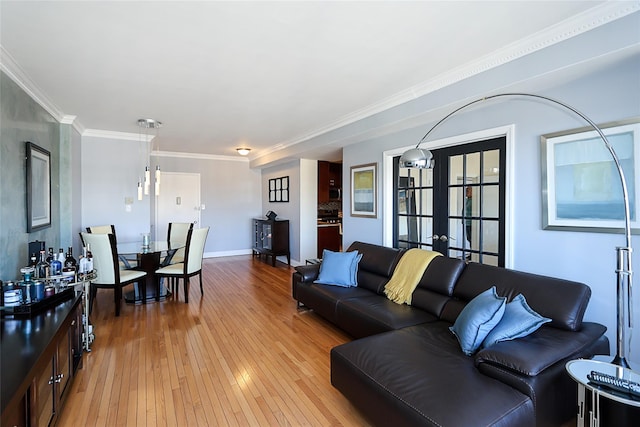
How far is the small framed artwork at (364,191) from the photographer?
175 inches

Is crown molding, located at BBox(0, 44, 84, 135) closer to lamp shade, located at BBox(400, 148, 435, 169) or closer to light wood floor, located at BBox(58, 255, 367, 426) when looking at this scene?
light wood floor, located at BBox(58, 255, 367, 426)

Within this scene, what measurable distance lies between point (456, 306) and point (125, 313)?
374 centimetres

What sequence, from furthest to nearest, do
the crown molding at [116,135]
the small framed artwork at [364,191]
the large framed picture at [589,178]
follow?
the crown molding at [116,135], the small framed artwork at [364,191], the large framed picture at [589,178]

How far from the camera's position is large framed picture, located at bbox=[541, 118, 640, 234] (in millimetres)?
2129

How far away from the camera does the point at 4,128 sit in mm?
2600

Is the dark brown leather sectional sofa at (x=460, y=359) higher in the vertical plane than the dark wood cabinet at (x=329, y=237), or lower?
lower

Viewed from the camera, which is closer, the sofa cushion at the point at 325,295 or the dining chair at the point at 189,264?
the sofa cushion at the point at 325,295

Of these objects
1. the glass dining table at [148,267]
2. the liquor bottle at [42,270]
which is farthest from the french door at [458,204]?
the liquor bottle at [42,270]

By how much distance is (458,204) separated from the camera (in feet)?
11.3

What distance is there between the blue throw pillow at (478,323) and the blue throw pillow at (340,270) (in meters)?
1.64

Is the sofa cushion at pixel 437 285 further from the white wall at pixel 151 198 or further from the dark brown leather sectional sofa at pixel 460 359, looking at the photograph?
the white wall at pixel 151 198

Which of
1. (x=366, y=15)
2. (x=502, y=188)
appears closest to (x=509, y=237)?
(x=502, y=188)

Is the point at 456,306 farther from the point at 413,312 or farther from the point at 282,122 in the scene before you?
the point at 282,122

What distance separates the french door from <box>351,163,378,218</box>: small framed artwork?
365 mm
